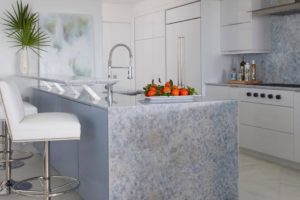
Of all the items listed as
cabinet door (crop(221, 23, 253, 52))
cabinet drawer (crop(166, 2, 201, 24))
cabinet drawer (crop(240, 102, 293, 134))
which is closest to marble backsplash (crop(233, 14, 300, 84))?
cabinet door (crop(221, 23, 253, 52))

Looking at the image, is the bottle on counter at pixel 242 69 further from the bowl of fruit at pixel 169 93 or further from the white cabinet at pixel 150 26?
the bowl of fruit at pixel 169 93

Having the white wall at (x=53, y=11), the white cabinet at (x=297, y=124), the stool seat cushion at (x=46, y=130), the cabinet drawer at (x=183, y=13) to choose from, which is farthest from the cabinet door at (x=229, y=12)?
the stool seat cushion at (x=46, y=130)

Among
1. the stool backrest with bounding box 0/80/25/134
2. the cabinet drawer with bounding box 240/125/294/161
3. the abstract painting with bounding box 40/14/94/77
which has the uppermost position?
the abstract painting with bounding box 40/14/94/77

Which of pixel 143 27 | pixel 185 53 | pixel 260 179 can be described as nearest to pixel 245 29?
pixel 185 53

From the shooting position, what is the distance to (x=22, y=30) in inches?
226

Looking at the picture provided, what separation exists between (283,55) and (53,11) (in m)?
3.39

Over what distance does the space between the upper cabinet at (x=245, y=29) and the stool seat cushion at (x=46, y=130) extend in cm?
368

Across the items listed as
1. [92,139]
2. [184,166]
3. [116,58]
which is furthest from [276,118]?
[116,58]

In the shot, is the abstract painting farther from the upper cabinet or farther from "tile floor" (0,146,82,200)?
the upper cabinet

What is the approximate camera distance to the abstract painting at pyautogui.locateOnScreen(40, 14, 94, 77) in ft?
20.1

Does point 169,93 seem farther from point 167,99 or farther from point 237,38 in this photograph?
point 237,38

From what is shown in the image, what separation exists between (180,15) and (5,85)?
15.5 ft

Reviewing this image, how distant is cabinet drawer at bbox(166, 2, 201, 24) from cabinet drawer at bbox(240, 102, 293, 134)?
178 cm

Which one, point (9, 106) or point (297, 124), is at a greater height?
point (9, 106)
